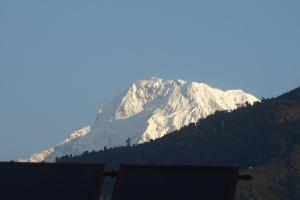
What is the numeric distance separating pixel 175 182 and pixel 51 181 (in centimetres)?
317

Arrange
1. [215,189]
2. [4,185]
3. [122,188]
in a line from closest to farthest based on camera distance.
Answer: [215,189]
[122,188]
[4,185]

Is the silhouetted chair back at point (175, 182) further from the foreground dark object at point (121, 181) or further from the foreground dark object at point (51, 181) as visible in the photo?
the foreground dark object at point (51, 181)

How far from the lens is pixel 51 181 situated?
2222 centimetres

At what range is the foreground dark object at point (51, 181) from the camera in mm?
21641

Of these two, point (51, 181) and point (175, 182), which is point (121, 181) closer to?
point (175, 182)

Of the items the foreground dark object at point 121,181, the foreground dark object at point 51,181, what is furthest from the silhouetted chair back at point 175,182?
the foreground dark object at point 51,181

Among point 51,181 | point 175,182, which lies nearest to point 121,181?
point 175,182

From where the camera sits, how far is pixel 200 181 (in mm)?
20469

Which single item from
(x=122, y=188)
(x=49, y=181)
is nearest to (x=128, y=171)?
(x=122, y=188)

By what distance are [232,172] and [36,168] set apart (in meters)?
4.94

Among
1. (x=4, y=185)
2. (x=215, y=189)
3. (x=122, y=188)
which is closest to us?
(x=215, y=189)

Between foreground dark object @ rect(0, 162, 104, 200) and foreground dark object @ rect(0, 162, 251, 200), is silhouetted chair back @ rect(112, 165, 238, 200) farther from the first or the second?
foreground dark object @ rect(0, 162, 104, 200)

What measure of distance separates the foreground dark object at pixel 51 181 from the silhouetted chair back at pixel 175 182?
601mm

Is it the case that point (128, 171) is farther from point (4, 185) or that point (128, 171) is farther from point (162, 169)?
point (4, 185)
